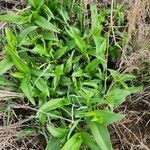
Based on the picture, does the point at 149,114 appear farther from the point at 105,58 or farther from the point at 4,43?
the point at 4,43

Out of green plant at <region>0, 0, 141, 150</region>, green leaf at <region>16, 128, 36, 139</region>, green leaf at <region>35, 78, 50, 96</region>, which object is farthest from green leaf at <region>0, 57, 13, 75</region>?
green leaf at <region>16, 128, 36, 139</region>

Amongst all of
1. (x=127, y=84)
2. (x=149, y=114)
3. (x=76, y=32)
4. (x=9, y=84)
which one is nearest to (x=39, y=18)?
(x=76, y=32)

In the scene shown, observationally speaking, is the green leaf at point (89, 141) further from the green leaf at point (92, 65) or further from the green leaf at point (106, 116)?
the green leaf at point (92, 65)

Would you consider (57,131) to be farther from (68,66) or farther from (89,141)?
(68,66)

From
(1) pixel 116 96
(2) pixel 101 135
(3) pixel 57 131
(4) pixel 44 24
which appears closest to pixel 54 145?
(3) pixel 57 131

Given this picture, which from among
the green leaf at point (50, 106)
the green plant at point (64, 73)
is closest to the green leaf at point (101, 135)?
the green plant at point (64, 73)

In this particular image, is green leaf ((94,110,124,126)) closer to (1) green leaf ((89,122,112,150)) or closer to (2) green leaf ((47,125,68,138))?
(1) green leaf ((89,122,112,150))
